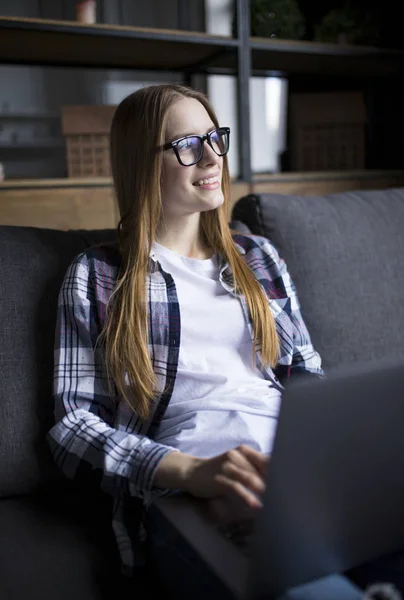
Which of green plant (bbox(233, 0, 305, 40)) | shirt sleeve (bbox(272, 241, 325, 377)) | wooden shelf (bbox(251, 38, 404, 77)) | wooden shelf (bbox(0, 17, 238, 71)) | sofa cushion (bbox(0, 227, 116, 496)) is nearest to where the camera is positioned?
sofa cushion (bbox(0, 227, 116, 496))

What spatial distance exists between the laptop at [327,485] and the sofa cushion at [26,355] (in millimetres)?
504

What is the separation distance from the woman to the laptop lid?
0.30 meters

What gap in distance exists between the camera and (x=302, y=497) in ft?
1.86

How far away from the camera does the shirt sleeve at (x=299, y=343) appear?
1.17 metres

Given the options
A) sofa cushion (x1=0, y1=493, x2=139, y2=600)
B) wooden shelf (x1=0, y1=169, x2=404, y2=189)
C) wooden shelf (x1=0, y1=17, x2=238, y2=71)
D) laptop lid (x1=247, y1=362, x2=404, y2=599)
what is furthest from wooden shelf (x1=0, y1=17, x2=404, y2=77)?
laptop lid (x1=247, y1=362, x2=404, y2=599)

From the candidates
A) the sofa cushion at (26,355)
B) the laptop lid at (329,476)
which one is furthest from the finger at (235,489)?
the sofa cushion at (26,355)

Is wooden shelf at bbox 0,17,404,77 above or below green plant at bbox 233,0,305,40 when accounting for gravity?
below

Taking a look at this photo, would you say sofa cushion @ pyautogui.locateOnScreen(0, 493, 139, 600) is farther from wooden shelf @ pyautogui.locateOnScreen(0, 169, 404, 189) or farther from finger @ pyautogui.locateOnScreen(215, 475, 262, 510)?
wooden shelf @ pyautogui.locateOnScreen(0, 169, 404, 189)

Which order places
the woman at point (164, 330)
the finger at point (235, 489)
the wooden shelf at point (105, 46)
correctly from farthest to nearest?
the wooden shelf at point (105, 46)
the woman at point (164, 330)
the finger at point (235, 489)

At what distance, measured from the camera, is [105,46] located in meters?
2.07

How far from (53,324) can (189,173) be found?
1.20 feet

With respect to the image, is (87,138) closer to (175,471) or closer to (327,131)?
(327,131)

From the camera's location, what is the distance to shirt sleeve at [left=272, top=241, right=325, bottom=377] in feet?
3.84

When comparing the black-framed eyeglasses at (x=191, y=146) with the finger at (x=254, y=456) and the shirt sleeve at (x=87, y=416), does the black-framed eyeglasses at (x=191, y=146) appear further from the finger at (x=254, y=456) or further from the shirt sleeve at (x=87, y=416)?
the finger at (x=254, y=456)
